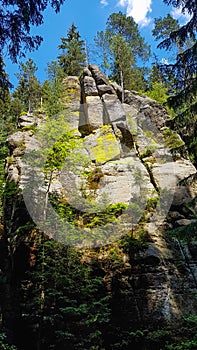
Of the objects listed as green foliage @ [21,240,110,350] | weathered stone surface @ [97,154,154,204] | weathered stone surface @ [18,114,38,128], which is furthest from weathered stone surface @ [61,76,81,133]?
green foliage @ [21,240,110,350]

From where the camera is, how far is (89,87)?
20.6 meters

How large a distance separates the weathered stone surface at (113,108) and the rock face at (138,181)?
0.22ft

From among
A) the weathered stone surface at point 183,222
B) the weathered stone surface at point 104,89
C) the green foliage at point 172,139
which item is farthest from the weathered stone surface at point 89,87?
the weathered stone surface at point 183,222

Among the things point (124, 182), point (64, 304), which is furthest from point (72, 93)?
point (64, 304)

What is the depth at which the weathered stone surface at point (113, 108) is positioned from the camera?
18.5 meters

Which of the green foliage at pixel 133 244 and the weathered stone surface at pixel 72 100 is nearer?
A: the green foliage at pixel 133 244

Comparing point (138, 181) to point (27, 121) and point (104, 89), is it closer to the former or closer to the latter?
point (104, 89)

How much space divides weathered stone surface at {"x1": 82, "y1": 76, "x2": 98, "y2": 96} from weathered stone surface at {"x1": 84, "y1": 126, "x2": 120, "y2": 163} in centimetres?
393

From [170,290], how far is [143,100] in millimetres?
15371

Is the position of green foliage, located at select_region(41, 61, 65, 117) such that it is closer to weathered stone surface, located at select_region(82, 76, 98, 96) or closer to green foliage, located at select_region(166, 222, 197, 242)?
weathered stone surface, located at select_region(82, 76, 98, 96)

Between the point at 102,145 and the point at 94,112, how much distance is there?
367 cm

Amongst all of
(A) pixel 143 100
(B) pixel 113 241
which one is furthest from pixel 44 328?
(A) pixel 143 100

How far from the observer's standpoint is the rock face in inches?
345

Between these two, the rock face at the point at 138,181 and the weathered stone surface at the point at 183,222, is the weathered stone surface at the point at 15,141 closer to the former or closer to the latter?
the rock face at the point at 138,181
